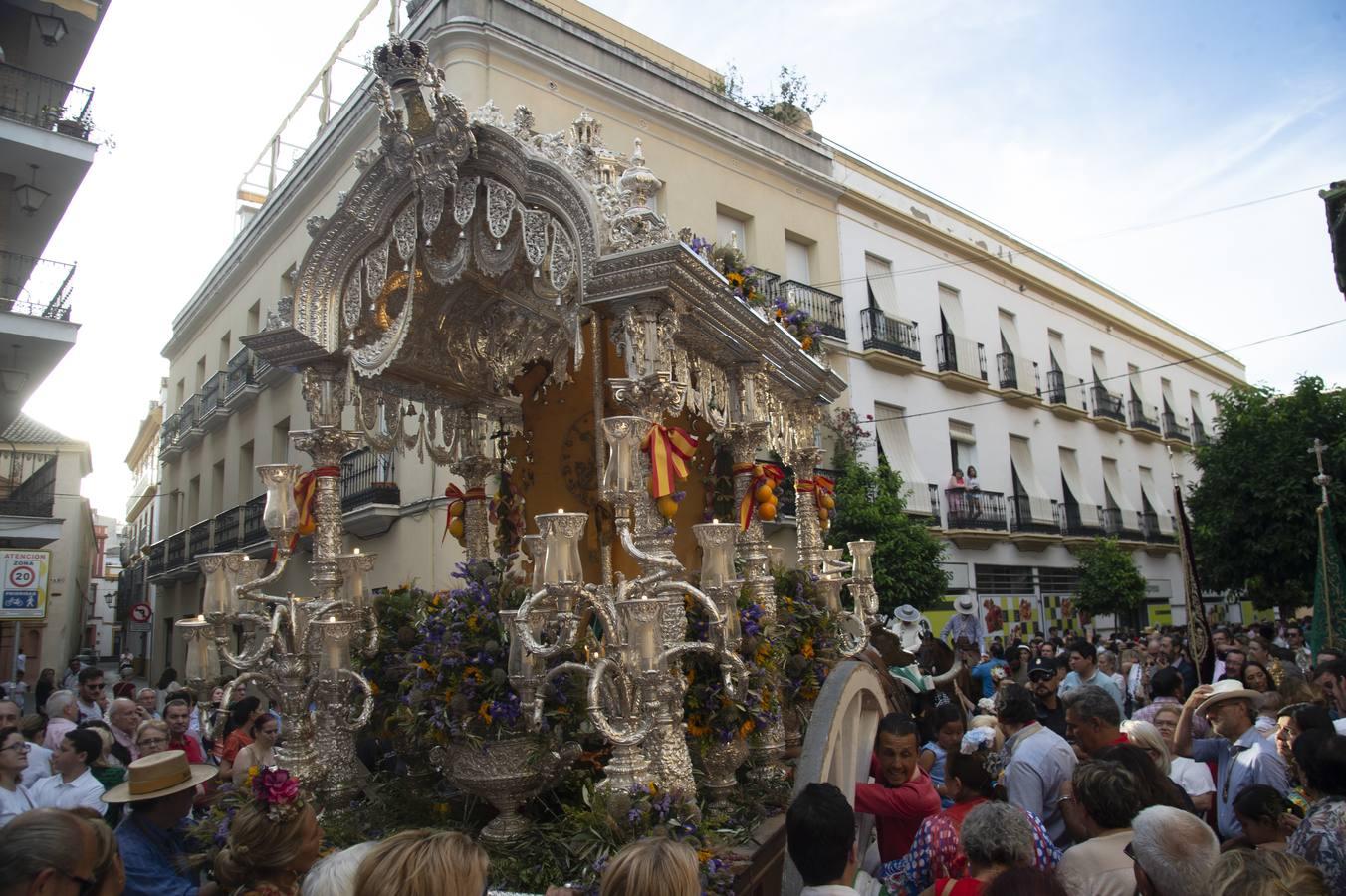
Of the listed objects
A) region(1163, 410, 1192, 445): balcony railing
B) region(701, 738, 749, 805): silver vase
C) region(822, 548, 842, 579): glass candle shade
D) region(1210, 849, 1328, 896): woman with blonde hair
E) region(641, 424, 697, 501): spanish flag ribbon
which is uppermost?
region(1163, 410, 1192, 445): balcony railing

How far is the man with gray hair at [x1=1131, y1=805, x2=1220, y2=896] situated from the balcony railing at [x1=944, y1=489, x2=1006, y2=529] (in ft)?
50.9

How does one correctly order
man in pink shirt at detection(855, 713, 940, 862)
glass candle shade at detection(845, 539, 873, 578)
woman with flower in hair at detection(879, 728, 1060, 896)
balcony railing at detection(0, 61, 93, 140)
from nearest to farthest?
woman with flower in hair at detection(879, 728, 1060, 896)
man in pink shirt at detection(855, 713, 940, 862)
glass candle shade at detection(845, 539, 873, 578)
balcony railing at detection(0, 61, 93, 140)

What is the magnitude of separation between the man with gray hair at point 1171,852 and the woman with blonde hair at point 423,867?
6.25 feet

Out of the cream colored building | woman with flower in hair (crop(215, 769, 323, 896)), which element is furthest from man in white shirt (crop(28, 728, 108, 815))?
the cream colored building

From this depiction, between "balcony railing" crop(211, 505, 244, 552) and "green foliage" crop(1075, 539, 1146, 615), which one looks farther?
"green foliage" crop(1075, 539, 1146, 615)

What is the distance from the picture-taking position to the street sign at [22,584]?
1270 centimetres

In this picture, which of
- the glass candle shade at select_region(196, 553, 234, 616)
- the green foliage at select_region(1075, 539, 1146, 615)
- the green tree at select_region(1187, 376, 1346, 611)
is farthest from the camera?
the green foliage at select_region(1075, 539, 1146, 615)

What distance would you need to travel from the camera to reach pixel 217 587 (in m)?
5.57

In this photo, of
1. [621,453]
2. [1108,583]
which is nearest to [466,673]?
[621,453]

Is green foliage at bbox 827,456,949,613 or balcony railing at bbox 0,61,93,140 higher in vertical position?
balcony railing at bbox 0,61,93,140

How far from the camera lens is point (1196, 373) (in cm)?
2961

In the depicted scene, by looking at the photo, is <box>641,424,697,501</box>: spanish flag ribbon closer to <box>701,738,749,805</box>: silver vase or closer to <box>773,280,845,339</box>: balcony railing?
<box>701,738,749,805</box>: silver vase

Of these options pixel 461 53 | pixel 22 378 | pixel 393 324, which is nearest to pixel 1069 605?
pixel 461 53

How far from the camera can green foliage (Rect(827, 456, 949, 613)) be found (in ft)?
49.3
